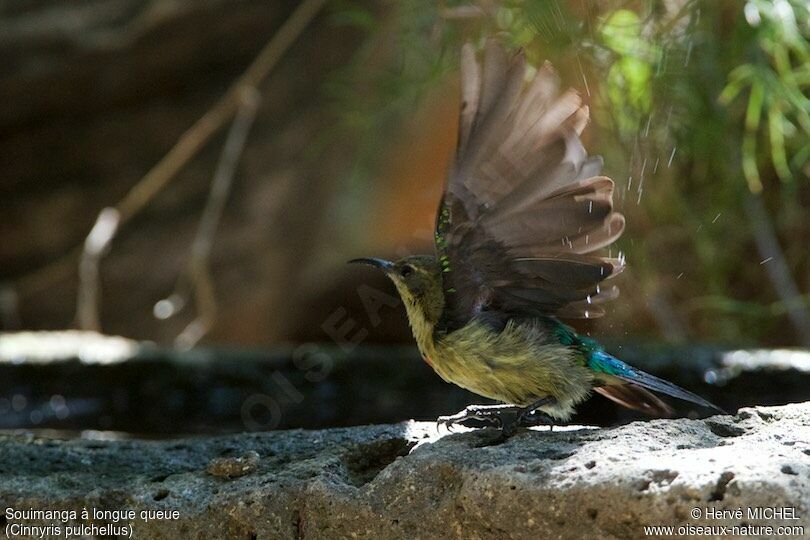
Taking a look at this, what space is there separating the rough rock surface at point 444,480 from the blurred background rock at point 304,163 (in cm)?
244

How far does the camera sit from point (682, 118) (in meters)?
4.71

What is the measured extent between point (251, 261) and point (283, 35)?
2.37 meters

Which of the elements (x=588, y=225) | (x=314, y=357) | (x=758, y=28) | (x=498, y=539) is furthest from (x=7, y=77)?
(x=498, y=539)

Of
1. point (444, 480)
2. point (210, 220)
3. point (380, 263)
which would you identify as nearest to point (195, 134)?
point (210, 220)

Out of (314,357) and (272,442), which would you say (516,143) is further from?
(314,357)

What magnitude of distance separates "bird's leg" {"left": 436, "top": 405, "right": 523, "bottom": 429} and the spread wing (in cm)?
30

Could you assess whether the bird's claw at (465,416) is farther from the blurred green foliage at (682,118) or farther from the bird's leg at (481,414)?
the blurred green foliage at (682,118)

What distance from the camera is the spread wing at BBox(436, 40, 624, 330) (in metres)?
2.48

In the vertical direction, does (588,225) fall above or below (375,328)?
above

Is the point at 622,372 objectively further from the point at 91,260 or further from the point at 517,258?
the point at 91,260

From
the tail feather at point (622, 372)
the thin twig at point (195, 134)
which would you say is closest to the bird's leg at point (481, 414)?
the tail feather at point (622, 372)

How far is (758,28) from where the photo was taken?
153 inches

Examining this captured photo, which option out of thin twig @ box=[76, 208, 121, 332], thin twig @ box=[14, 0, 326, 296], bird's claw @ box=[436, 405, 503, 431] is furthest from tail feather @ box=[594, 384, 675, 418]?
thin twig @ box=[76, 208, 121, 332]

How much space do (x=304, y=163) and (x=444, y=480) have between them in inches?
219
